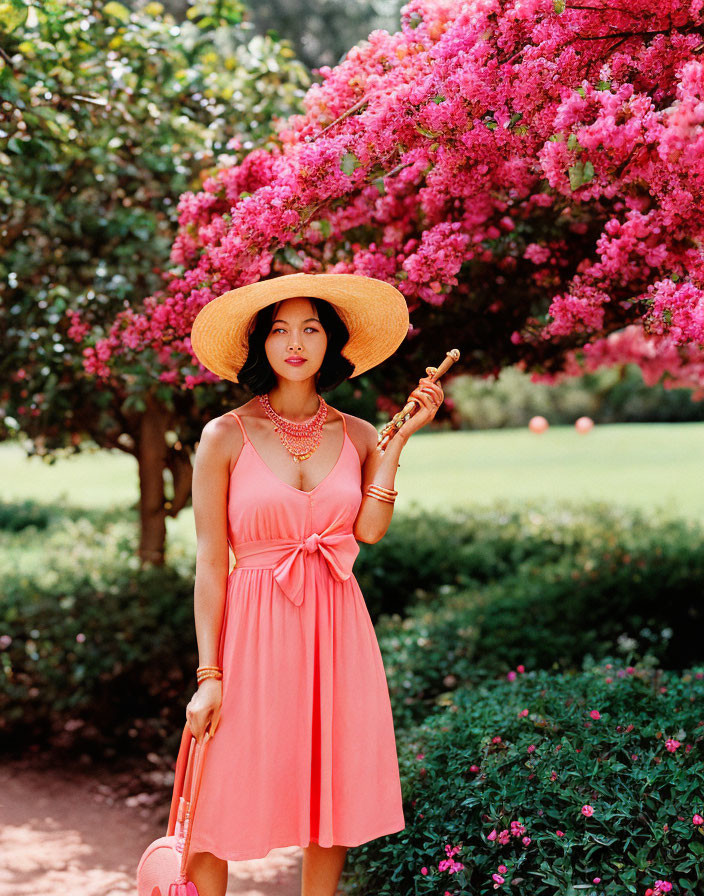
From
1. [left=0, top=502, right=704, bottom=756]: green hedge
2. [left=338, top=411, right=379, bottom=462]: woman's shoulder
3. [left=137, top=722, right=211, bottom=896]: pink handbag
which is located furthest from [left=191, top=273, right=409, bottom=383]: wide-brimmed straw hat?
[left=0, top=502, right=704, bottom=756]: green hedge

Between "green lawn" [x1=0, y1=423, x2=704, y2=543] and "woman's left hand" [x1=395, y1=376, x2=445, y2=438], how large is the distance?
705 cm

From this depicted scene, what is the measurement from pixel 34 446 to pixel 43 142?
1.93 metres

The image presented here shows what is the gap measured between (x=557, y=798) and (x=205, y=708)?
119cm

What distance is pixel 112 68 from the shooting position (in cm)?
446

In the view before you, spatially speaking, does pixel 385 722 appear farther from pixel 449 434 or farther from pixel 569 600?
pixel 449 434

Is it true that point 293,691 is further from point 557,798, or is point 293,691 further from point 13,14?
point 13,14

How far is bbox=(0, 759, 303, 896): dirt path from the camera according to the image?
3.58 meters

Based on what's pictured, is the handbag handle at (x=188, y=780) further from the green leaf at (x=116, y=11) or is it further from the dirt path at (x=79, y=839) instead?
the green leaf at (x=116, y=11)

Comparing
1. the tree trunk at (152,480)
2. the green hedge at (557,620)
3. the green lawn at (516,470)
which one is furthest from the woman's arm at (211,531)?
the green lawn at (516,470)

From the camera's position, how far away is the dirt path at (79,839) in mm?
3576

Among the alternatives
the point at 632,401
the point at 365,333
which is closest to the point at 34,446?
the point at 365,333

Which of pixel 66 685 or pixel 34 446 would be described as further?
pixel 34 446

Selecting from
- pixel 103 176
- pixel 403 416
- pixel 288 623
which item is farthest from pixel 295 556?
pixel 103 176

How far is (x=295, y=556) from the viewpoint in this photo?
2.48 m
